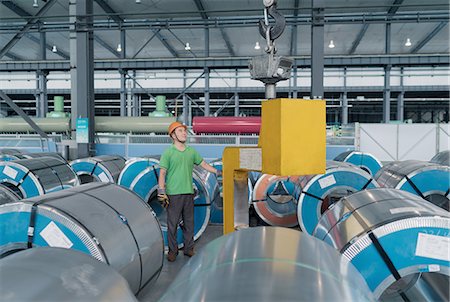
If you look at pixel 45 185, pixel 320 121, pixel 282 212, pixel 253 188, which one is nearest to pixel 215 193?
pixel 253 188

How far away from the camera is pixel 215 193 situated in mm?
5164

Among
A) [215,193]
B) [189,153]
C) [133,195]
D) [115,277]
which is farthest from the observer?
[215,193]

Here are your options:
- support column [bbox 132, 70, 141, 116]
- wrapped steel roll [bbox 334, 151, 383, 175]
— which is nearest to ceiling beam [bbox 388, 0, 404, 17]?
wrapped steel roll [bbox 334, 151, 383, 175]

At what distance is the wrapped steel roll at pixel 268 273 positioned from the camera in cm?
108

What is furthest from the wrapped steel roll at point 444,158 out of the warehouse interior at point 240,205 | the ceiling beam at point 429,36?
the ceiling beam at point 429,36

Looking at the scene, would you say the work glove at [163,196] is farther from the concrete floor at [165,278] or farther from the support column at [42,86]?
the support column at [42,86]

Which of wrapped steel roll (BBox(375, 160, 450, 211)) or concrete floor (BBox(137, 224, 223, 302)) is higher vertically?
wrapped steel roll (BBox(375, 160, 450, 211))

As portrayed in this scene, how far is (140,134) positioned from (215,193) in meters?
5.54

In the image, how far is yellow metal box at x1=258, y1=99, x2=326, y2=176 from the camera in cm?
228

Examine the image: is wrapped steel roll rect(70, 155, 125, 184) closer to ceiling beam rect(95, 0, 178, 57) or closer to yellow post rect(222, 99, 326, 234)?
ceiling beam rect(95, 0, 178, 57)

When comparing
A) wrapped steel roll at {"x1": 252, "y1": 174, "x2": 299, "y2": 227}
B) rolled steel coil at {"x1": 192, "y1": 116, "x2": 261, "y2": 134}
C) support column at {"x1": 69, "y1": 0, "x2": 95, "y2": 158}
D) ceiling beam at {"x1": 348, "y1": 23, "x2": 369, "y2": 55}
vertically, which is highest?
ceiling beam at {"x1": 348, "y1": 23, "x2": 369, "y2": 55}

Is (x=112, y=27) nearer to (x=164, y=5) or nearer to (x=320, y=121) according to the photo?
(x=164, y=5)

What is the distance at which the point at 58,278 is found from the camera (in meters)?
1.33

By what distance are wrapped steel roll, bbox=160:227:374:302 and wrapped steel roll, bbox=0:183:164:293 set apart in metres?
0.99
